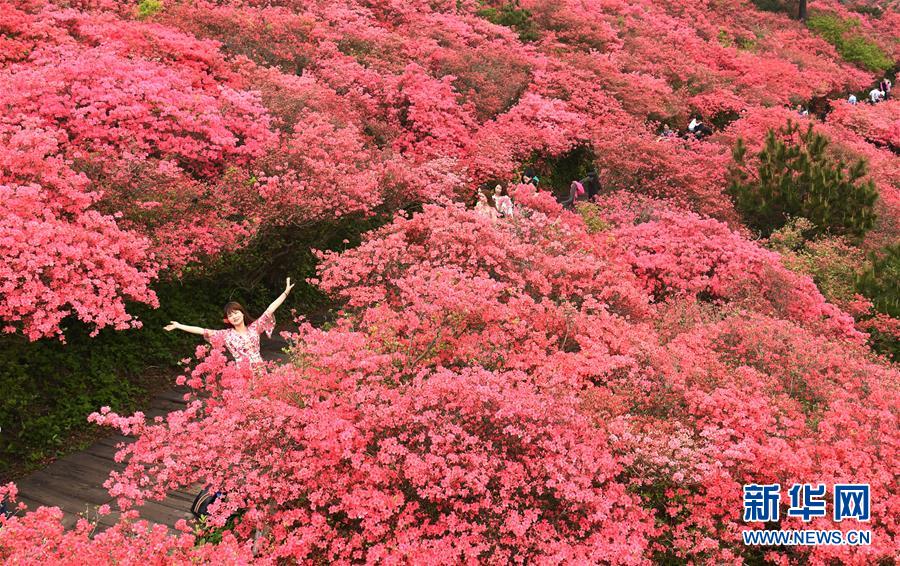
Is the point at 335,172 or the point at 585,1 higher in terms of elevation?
the point at 585,1

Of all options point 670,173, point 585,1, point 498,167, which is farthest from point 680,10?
point 498,167

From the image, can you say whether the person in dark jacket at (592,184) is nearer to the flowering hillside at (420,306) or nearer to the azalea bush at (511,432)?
the flowering hillside at (420,306)

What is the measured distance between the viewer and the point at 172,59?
15195mm

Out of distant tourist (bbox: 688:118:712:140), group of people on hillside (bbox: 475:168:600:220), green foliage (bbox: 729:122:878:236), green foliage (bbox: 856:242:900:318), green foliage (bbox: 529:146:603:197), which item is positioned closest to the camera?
green foliage (bbox: 856:242:900:318)

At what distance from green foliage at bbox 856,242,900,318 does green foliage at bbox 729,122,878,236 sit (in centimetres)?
198

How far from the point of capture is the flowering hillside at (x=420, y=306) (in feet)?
20.3

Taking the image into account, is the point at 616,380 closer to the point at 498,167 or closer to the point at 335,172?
the point at 335,172

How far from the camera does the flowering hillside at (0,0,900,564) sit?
20.3ft

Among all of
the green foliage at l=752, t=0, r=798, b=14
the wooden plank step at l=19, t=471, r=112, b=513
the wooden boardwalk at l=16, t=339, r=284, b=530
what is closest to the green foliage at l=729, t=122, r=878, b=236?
the wooden boardwalk at l=16, t=339, r=284, b=530

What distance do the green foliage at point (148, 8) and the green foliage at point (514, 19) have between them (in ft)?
54.4

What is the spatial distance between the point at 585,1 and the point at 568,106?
15.6m

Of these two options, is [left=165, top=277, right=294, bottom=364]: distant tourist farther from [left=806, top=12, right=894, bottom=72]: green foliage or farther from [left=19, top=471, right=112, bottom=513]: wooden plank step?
[left=806, top=12, right=894, bottom=72]: green foliage

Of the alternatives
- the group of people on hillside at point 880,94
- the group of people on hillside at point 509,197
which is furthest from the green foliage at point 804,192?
the group of people on hillside at point 880,94

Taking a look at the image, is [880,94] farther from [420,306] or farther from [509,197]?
[420,306]
